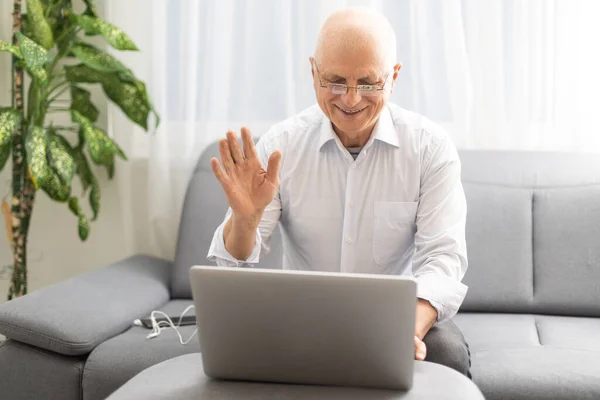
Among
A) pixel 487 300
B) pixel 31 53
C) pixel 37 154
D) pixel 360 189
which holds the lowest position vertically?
pixel 487 300

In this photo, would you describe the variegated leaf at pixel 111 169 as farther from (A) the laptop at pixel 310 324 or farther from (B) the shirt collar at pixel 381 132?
(A) the laptop at pixel 310 324

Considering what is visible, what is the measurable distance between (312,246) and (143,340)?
0.59 metres

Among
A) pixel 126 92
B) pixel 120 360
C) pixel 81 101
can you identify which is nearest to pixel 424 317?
pixel 120 360

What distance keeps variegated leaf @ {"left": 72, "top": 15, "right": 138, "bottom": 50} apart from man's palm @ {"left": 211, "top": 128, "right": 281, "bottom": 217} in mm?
1317

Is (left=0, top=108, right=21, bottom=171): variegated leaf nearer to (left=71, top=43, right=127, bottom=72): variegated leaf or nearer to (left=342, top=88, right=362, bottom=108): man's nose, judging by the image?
(left=71, top=43, right=127, bottom=72): variegated leaf

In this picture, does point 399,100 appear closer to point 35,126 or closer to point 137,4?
point 137,4

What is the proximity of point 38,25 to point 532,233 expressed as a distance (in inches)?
70.2

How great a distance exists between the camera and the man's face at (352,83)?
1.84m

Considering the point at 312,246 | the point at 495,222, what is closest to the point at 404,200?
the point at 312,246

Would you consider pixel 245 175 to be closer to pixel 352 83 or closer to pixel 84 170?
pixel 352 83

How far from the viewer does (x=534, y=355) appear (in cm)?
213

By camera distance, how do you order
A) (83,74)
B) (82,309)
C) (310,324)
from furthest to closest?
(83,74) → (82,309) → (310,324)

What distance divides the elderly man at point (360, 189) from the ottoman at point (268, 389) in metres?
0.25

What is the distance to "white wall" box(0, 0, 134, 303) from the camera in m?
3.30
